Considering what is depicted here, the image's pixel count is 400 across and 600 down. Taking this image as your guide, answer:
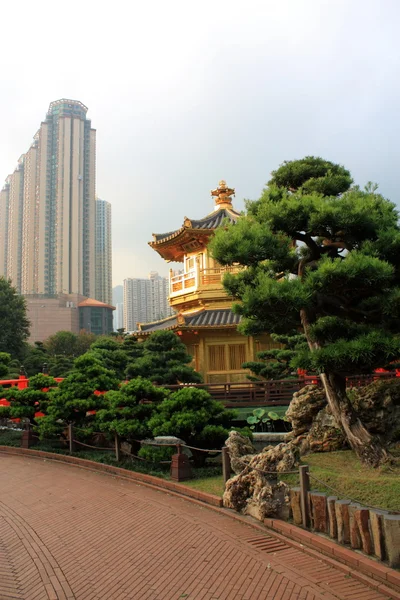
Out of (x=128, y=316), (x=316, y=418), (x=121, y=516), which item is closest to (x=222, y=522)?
(x=121, y=516)

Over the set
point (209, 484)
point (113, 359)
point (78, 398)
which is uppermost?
point (113, 359)

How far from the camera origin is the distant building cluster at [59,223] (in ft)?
268

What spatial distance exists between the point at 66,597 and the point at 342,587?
296cm

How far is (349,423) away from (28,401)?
395 inches

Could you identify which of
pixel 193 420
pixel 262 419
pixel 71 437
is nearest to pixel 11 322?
pixel 71 437

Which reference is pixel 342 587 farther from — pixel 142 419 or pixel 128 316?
pixel 128 316

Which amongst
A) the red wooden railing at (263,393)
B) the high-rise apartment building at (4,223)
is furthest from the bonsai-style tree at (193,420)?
the high-rise apartment building at (4,223)

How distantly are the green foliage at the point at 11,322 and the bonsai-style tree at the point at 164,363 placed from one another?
27.8 meters

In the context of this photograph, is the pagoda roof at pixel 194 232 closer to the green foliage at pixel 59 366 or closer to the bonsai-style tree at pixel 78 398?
the bonsai-style tree at pixel 78 398

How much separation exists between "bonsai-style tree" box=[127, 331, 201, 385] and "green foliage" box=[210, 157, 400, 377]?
7391 mm

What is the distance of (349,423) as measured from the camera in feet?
29.0

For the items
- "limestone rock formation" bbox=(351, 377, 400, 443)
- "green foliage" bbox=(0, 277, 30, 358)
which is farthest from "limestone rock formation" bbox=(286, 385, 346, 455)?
"green foliage" bbox=(0, 277, 30, 358)

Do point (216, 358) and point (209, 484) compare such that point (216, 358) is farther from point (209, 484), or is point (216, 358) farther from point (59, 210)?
point (59, 210)

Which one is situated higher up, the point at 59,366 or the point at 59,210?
the point at 59,210
